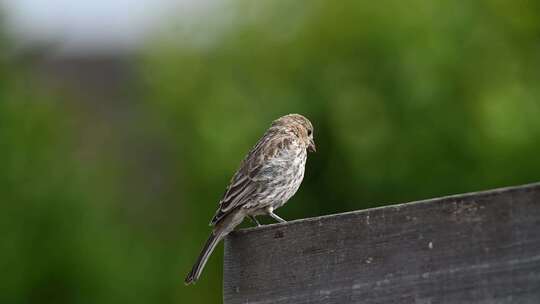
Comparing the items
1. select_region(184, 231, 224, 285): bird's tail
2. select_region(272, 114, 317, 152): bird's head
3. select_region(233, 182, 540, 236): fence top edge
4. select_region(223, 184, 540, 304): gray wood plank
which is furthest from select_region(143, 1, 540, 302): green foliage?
select_region(223, 184, 540, 304): gray wood plank

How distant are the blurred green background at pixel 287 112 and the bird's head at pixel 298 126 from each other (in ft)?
10.1

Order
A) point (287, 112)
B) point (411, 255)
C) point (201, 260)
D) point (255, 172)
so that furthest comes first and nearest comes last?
point (287, 112), point (255, 172), point (201, 260), point (411, 255)

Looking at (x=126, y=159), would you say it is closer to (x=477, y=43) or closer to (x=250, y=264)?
(x=477, y=43)

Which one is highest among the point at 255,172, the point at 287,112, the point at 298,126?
the point at 287,112

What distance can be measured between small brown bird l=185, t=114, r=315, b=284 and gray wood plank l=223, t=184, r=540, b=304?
93.3 inches

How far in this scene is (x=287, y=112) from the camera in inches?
402

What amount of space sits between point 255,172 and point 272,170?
132 millimetres

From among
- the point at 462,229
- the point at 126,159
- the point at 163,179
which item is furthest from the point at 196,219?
the point at 462,229

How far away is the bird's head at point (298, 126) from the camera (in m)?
6.07

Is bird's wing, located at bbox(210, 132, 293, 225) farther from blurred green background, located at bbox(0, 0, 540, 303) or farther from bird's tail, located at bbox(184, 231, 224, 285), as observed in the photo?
blurred green background, located at bbox(0, 0, 540, 303)

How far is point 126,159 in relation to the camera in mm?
14766

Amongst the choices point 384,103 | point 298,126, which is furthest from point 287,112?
point 298,126

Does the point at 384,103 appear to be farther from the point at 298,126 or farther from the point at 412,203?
the point at 412,203

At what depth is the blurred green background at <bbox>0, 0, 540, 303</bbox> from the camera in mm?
9141
